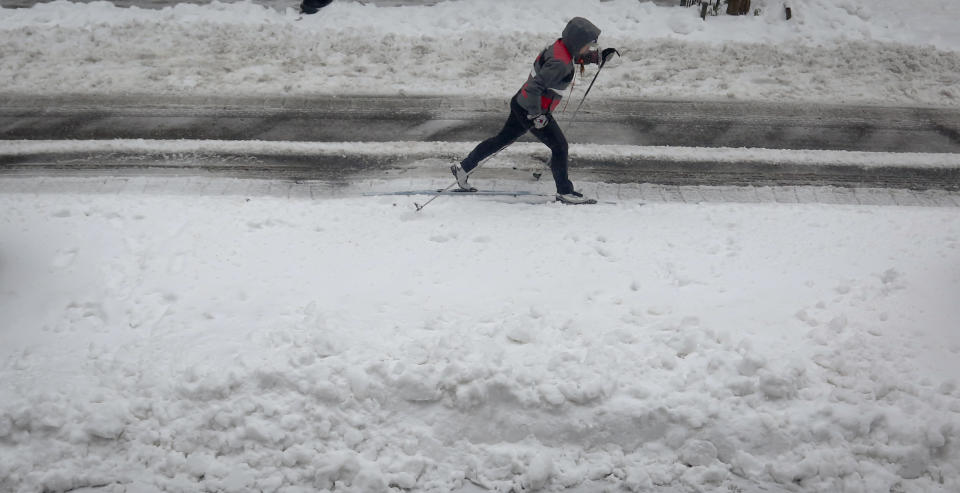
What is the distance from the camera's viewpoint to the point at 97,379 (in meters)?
5.02

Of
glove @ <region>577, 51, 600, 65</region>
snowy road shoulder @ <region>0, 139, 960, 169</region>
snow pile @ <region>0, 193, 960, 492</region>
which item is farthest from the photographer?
snowy road shoulder @ <region>0, 139, 960, 169</region>

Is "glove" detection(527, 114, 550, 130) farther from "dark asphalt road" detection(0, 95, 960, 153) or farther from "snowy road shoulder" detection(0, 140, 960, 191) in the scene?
"dark asphalt road" detection(0, 95, 960, 153)

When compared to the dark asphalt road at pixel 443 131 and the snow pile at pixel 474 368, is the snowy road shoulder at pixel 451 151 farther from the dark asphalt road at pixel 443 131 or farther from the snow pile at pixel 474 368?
the snow pile at pixel 474 368

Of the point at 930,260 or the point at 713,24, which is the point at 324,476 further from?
the point at 713,24

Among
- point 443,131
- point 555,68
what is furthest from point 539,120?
point 443,131

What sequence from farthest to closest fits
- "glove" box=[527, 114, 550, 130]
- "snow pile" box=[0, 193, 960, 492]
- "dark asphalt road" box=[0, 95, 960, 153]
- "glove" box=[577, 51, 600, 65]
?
1. "dark asphalt road" box=[0, 95, 960, 153]
2. "glove" box=[527, 114, 550, 130]
3. "glove" box=[577, 51, 600, 65]
4. "snow pile" box=[0, 193, 960, 492]

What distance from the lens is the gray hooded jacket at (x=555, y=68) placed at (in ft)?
21.0

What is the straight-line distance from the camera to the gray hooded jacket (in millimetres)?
6402

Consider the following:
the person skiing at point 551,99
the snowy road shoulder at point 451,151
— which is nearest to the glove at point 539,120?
the person skiing at point 551,99

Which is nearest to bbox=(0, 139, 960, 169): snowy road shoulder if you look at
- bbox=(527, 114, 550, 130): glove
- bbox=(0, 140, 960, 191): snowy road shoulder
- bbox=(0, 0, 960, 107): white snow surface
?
bbox=(0, 140, 960, 191): snowy road shoulder

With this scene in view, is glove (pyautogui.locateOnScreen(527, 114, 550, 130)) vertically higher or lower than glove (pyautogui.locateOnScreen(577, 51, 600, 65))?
lower

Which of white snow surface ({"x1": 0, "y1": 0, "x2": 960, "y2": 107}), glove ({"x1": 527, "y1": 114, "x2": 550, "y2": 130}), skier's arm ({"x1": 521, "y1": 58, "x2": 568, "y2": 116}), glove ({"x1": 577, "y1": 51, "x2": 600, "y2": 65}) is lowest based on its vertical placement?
white snow surface ({"x1": 0, "y1": 0, "x2": 960, "y2": 107})

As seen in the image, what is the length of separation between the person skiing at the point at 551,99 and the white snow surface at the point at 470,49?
2583 millimetres

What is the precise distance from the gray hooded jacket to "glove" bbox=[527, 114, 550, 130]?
0.04 meters
